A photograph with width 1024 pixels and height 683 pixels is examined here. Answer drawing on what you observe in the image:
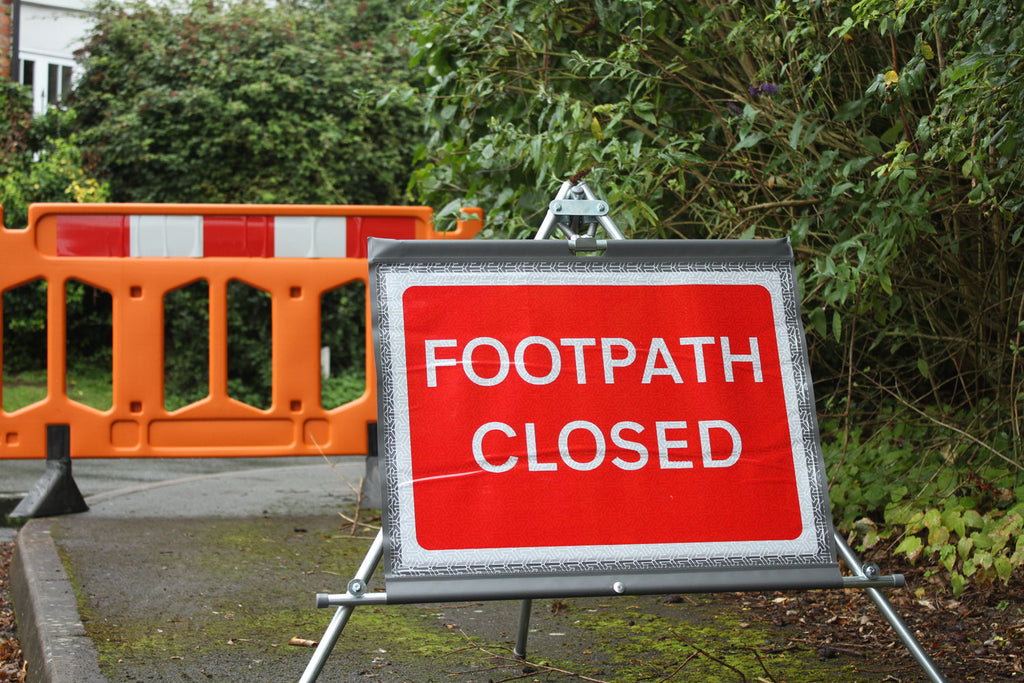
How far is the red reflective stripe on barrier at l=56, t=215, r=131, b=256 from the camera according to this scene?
5.44m

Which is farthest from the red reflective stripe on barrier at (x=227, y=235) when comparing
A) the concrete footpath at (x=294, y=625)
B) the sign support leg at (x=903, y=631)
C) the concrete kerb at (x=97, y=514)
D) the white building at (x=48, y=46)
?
the white building at (x=48, y=46)

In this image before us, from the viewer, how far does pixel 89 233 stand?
545 centimetres

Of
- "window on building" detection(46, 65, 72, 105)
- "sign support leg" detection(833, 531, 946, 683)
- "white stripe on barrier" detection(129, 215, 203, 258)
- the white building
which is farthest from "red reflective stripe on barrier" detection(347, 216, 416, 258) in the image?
"window on building" detection(46, 65, 72, 105)

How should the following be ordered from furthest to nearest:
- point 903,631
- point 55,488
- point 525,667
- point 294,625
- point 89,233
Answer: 1. point 89,233
2. point 55,488
3. point 294,625
4. point 525,667
5. point 903,631

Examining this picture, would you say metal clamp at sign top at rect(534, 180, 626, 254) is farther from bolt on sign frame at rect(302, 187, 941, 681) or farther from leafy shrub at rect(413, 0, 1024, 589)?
leafy shrub at rect(413, 0, 1024, 589)

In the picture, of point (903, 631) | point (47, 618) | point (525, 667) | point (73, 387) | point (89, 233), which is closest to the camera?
point (903, 631)

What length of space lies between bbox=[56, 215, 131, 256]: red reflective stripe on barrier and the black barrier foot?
2.87 feet

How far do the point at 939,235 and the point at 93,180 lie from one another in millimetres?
11132

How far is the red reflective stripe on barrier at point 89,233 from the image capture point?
5438 mm

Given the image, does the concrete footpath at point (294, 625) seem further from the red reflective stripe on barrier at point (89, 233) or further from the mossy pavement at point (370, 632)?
the red reflective stripe on barrier at point (89, 233)

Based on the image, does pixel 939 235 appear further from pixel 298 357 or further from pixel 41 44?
pixel 41 44

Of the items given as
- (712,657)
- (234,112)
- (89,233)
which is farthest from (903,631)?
(234,112)

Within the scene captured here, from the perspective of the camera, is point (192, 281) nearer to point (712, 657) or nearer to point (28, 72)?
point (712, 657)

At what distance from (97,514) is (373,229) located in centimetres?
193
